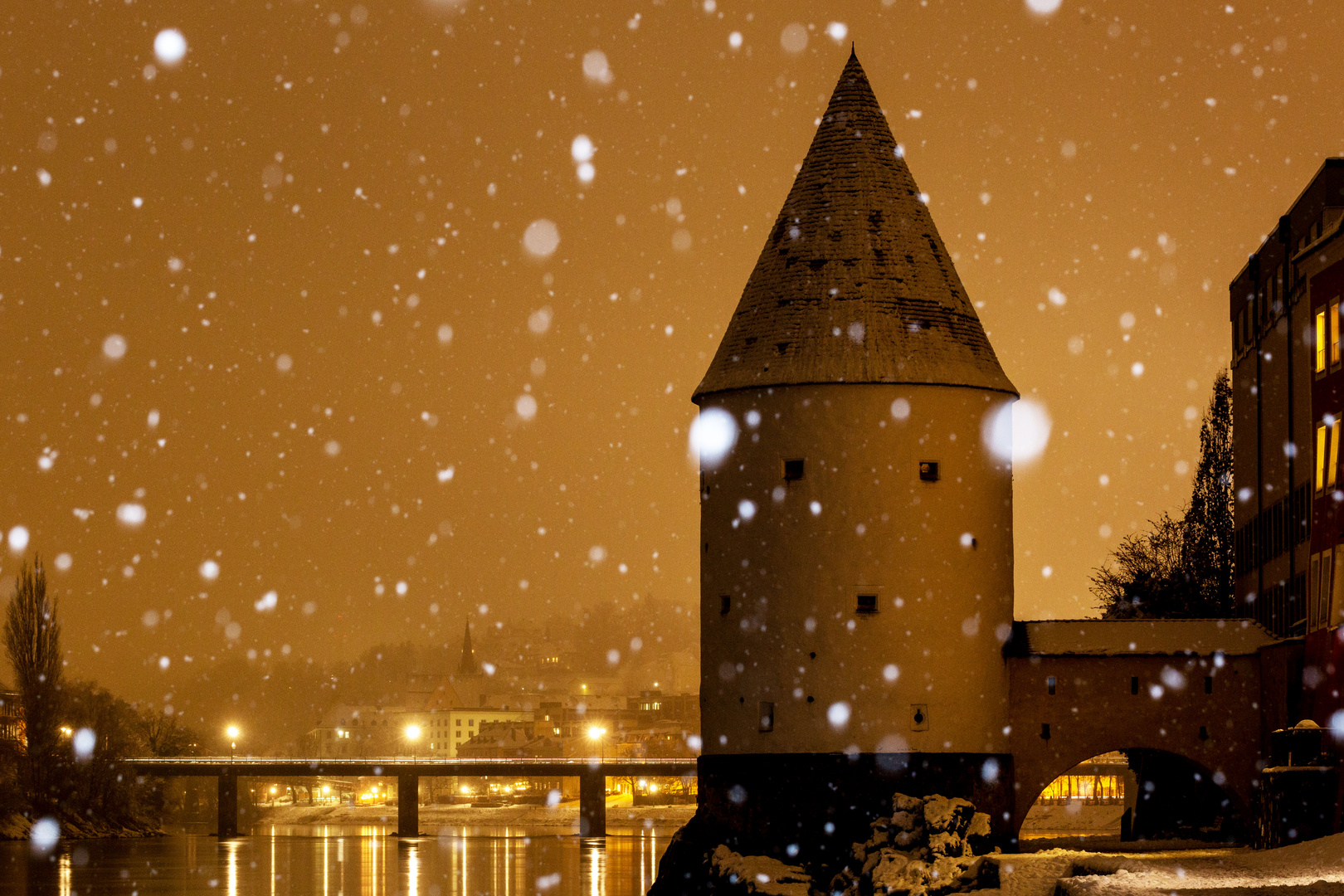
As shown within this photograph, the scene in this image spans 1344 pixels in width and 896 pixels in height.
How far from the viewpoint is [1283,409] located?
129 ft

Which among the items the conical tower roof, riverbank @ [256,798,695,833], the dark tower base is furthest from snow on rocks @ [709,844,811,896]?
riverbank @ [256,798,695,833]

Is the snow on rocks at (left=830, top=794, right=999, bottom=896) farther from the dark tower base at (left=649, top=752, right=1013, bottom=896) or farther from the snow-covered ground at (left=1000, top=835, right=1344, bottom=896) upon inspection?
the snow-covered ground at (left=1000, top=835, right=1344, bottom=896)

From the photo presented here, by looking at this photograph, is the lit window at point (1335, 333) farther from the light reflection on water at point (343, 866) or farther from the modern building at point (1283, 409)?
the light reflection on water at point (343, 866)

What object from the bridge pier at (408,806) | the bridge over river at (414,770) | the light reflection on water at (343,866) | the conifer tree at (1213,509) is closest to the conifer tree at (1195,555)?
the conifer tree at (1213,509)

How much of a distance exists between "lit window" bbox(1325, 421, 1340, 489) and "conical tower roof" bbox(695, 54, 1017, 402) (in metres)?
6.93

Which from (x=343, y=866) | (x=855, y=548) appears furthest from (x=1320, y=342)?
(x=343, y=866)

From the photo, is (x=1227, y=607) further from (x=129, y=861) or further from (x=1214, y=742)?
(x=129, y=861)

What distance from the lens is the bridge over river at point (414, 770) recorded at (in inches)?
3561

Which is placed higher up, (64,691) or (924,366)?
(924,366)

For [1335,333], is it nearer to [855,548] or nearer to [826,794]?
[855,548]

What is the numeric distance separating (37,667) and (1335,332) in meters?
69.4

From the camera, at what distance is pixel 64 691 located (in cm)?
9025

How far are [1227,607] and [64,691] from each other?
5977 centimetres

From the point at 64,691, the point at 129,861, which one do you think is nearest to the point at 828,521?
the point at 129,861
